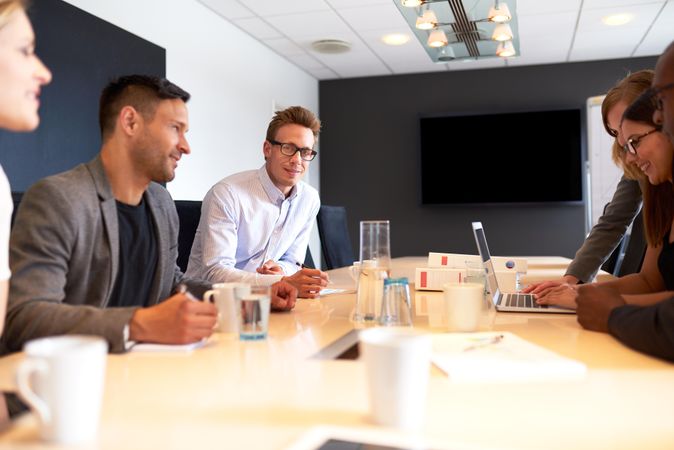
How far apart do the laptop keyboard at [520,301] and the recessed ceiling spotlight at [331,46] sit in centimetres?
399

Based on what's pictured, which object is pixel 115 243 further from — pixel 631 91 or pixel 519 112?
pixel 519 112

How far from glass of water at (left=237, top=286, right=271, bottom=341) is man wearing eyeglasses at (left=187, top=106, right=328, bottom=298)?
1126 mm

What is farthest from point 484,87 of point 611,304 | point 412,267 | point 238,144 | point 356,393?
point 356,393

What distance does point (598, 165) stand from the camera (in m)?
5.85

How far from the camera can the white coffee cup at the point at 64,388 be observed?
0.62 metres

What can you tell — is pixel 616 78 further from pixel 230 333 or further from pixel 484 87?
pixel 230 333

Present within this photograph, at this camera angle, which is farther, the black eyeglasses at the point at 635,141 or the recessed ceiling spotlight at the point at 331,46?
the recessed ceiling spotlight at the point at 331,46

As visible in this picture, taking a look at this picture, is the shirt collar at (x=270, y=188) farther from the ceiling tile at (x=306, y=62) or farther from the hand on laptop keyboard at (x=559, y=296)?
the ceiling tile at (x=306, y=62)

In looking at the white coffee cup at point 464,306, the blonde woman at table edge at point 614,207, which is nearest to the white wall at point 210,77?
the blonde woman at table edge at point 614,207

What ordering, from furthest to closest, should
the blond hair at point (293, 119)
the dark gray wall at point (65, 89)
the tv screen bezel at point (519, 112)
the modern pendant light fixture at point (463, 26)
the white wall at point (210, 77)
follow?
the tv screen bezel at point (519, 112), the white wall at point (210, 77), the modern pendant light fixture at point (463, 26), the dark gray wall at point (65, 89), the blond hair at point (293, 119)

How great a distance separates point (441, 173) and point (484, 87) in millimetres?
1022

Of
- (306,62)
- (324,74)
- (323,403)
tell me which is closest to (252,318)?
(323,403)

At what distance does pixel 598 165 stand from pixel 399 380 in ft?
19.0

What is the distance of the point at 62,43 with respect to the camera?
9.89 ft
